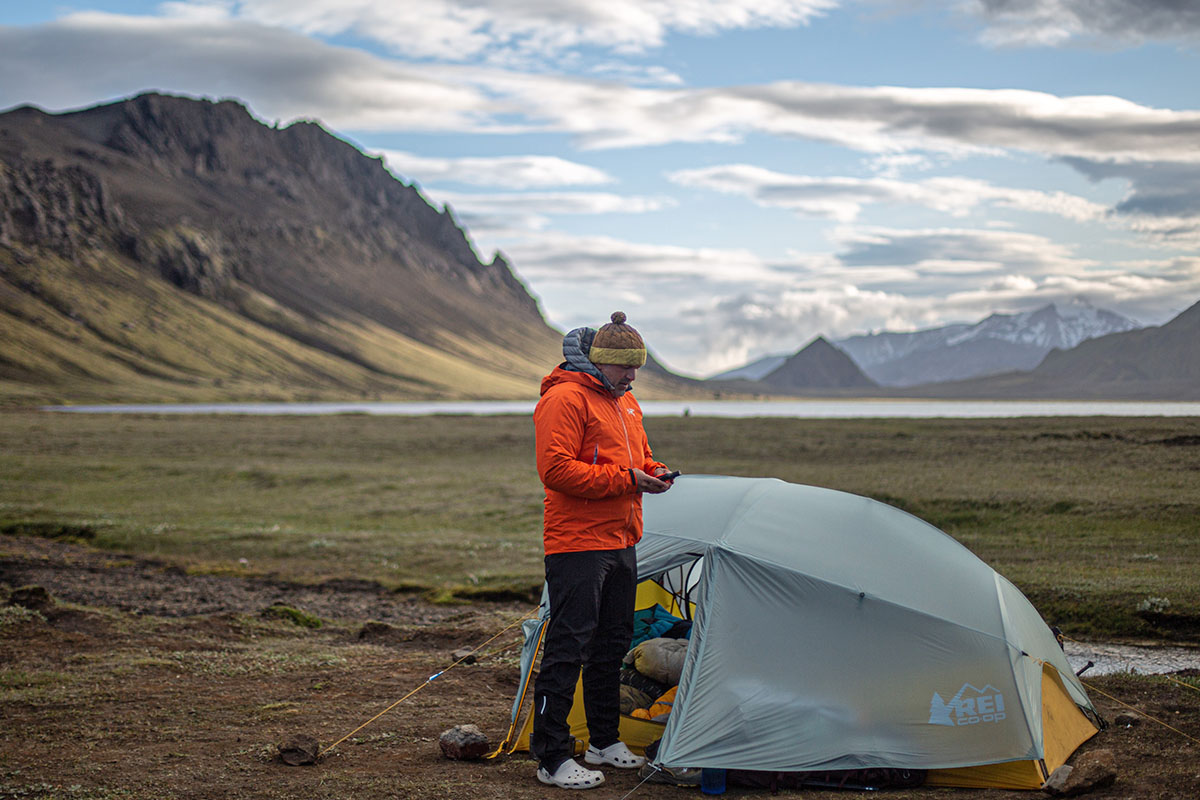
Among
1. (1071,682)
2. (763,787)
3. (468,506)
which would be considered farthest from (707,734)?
(468,506)

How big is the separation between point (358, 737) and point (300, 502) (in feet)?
77.2

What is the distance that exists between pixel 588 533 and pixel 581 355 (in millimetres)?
1470

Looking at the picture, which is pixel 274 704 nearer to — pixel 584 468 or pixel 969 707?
pixel 584 468

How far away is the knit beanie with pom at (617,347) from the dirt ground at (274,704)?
135 inches

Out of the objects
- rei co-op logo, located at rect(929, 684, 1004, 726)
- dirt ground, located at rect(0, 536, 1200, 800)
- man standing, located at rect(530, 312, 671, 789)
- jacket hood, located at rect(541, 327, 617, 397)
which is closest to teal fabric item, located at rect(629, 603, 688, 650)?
dirt ground, located at rect(0, 536, 1200, 800)

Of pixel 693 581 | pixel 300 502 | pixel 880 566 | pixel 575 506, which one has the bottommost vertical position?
pixel 300 502

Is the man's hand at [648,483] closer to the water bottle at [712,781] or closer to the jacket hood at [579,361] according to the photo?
the jacket hood at [579,361]

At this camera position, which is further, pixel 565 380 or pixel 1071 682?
pixel 1071 682

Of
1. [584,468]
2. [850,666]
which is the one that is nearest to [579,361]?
[584,468]

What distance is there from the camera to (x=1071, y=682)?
8758 mm

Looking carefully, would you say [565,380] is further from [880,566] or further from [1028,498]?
[1028,498]

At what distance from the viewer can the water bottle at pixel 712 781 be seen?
7.26 meters

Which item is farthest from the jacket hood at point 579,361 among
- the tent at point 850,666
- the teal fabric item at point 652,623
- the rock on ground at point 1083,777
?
the rock on ground at point 1083,777

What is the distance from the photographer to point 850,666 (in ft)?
25.3
